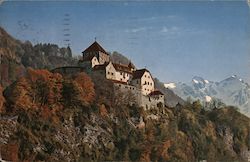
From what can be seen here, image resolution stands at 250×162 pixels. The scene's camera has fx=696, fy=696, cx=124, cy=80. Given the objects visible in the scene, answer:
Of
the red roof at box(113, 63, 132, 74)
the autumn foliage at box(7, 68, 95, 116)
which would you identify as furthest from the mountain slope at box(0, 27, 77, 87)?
the red roof at box(113, 63, 132, 74)

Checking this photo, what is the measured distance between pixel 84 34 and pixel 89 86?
357 millimetres

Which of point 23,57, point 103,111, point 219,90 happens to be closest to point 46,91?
point 23,57

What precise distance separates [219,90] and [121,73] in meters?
0.70

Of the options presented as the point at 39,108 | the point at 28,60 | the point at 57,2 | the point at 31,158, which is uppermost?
the point at 57,2

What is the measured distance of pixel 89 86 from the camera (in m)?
4.70

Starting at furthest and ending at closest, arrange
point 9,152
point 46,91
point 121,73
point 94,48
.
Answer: point 121,73 < point 94,48 < point 46,91 < point 9,152

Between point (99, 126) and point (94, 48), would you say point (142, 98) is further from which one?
point (94, 48)

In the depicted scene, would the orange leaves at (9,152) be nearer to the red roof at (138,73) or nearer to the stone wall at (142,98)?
the stone wall at (142,98)

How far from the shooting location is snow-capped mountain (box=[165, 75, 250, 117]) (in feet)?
15.9

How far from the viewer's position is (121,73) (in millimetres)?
4816

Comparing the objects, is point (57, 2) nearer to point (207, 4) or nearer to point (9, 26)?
point (9, 26)

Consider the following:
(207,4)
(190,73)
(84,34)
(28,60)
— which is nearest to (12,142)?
(28,60)

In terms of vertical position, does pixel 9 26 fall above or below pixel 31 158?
above

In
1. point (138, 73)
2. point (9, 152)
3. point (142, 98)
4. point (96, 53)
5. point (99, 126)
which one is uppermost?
point (96, 53)
